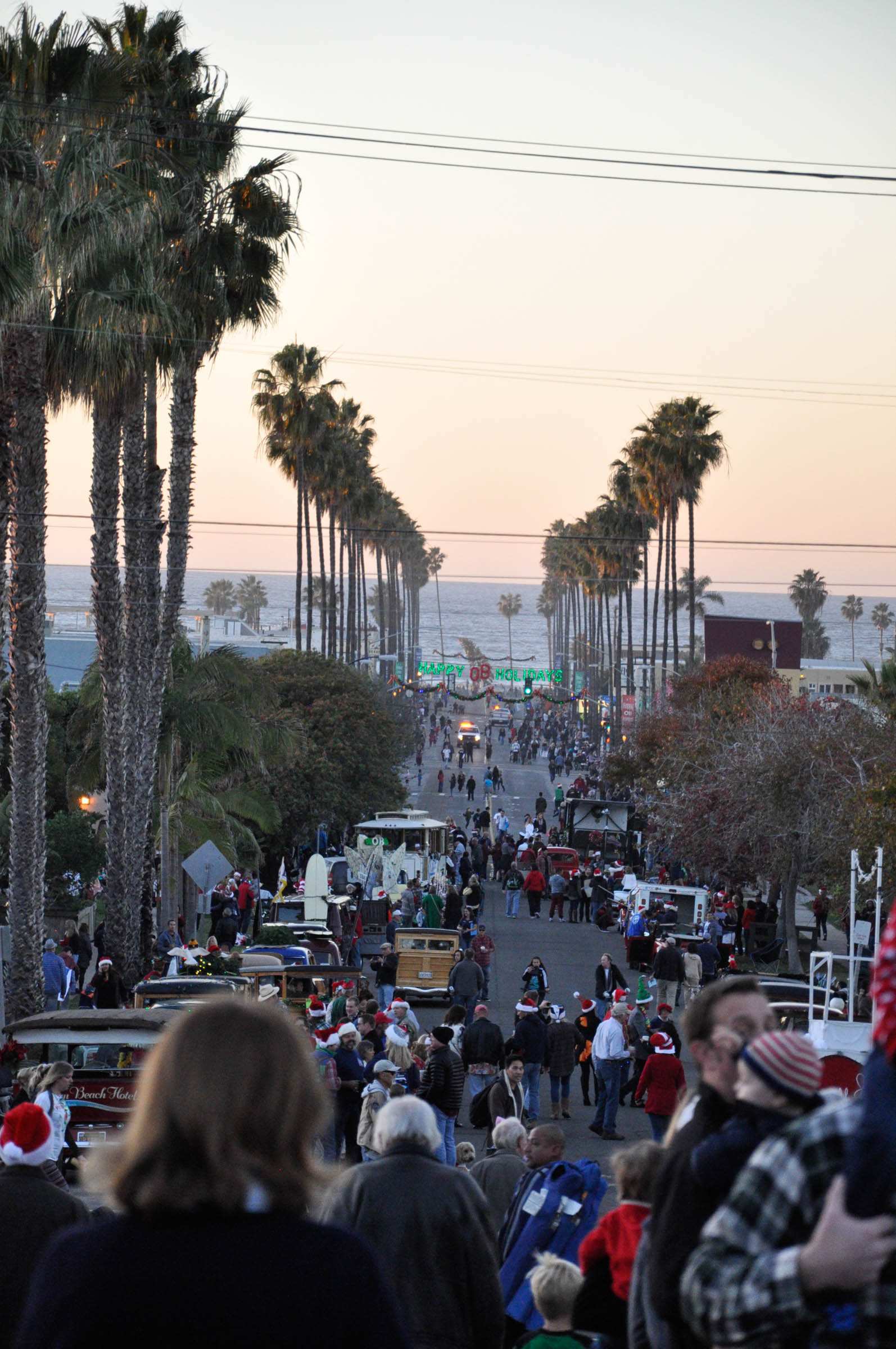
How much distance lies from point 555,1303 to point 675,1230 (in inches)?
103

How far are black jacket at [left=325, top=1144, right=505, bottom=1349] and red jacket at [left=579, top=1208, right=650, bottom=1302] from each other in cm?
39

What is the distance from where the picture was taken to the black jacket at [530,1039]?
56.9 ft

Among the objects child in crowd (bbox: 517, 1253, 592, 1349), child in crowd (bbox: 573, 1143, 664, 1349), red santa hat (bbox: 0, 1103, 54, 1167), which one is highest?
red santa hat (bbox: 0, 1103, 54, 1167)

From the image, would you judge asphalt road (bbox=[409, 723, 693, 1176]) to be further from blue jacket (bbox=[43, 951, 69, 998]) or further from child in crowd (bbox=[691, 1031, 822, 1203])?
child in crowd (bbox=[691, 1031, 822, 1203])

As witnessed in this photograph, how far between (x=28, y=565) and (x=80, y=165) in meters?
5.16

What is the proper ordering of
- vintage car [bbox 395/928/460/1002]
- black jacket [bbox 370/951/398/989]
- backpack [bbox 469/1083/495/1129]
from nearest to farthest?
1. backpack [bbox 469/1083/495/1129]
2. black jacket [bbox 370/951/398/989]
3. vintage car [bbox 395/928/460/1002]

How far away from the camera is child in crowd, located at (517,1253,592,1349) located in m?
5.44

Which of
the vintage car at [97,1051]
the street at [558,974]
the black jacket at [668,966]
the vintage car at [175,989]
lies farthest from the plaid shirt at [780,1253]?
the black jacket at [668,966]

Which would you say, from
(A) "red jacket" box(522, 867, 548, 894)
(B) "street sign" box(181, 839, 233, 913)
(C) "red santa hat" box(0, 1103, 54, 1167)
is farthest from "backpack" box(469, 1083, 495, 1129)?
(A) "red jacket" box(522, 867, 548, 894)

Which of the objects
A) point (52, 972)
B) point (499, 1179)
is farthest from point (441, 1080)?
point (52, 972)

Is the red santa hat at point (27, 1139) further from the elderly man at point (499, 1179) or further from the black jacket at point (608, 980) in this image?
the black jacket at point (608, 980)

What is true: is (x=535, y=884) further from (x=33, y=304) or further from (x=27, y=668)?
(x=33, y=304)

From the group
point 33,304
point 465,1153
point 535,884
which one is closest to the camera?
point 465,1153

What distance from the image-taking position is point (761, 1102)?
118 inches
